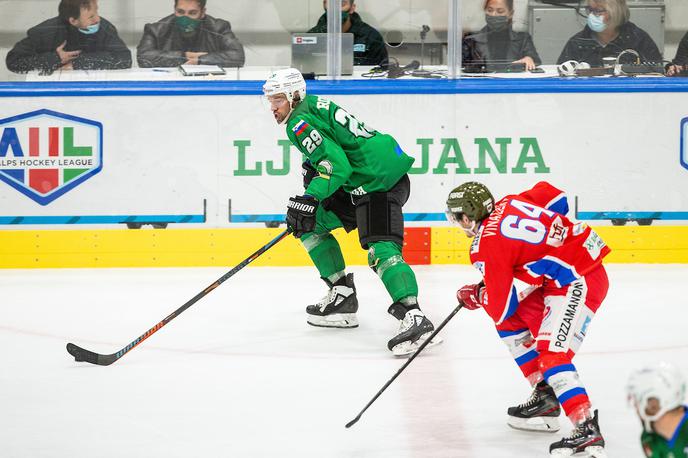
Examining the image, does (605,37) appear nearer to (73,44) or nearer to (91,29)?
(91,29)

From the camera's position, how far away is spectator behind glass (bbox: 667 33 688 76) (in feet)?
22.4

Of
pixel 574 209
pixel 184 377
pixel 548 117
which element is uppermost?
pixel 548 117

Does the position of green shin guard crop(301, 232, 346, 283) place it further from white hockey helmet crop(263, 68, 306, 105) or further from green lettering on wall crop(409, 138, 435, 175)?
green lettering on wall crop(409, 138, 435, 175)

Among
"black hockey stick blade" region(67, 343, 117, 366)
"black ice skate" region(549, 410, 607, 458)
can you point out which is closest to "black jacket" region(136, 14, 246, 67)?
"black hockey stick blade" region(67, 343, 117, 366)

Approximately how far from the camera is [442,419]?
12.7 feet

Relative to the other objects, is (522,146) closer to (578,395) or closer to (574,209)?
(574,209)

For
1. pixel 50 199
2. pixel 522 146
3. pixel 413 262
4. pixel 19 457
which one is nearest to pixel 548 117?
pixel 522 146

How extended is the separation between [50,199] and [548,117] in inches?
113

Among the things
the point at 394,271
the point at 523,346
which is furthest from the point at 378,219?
the point at 523,346

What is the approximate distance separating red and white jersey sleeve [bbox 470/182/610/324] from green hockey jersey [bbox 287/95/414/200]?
1389mm

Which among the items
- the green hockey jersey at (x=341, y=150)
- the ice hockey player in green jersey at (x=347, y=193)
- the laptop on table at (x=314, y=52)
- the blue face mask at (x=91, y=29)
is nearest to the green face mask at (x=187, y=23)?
the blue face mask at (x=91, y=29)

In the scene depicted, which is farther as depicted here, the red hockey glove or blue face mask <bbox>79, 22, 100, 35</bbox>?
blue face mask <bbox>79, 22, 100, 35</bbox>

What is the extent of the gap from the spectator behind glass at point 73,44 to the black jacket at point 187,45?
0.13 metres

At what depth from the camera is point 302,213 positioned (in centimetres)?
480
